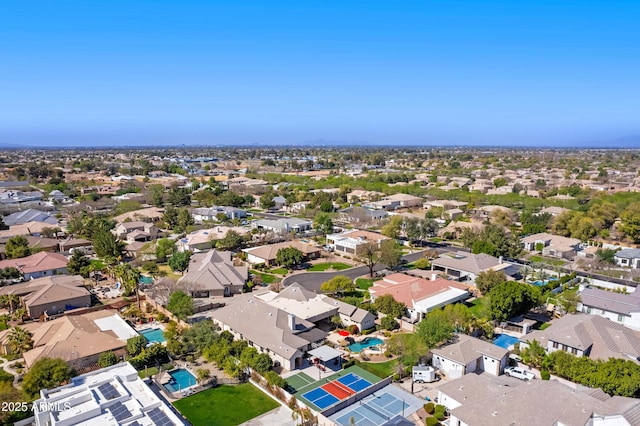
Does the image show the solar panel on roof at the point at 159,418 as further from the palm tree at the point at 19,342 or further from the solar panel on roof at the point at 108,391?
the palm tree at the point at 19,342

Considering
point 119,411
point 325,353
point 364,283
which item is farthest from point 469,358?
point 119,411

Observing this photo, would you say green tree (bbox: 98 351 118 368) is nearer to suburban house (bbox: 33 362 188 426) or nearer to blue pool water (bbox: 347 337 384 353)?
suburban house (bbox: 33 362 188 426)

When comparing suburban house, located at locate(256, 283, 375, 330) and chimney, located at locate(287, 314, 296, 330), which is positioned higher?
chimney, located at locate(287, 314, 296, 330)

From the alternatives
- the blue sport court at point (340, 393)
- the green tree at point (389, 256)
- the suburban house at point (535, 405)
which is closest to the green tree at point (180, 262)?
the green tree at point (389, 256)

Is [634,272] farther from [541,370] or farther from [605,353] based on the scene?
[541,370]

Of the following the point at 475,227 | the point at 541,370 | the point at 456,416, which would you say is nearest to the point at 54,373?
the point at 456,416

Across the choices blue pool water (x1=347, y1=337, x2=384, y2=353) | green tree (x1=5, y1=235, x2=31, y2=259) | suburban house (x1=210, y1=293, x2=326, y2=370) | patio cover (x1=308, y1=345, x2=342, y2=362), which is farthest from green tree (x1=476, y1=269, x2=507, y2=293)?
green tree (x1=5, y1=235, x2=31, y2=259)
